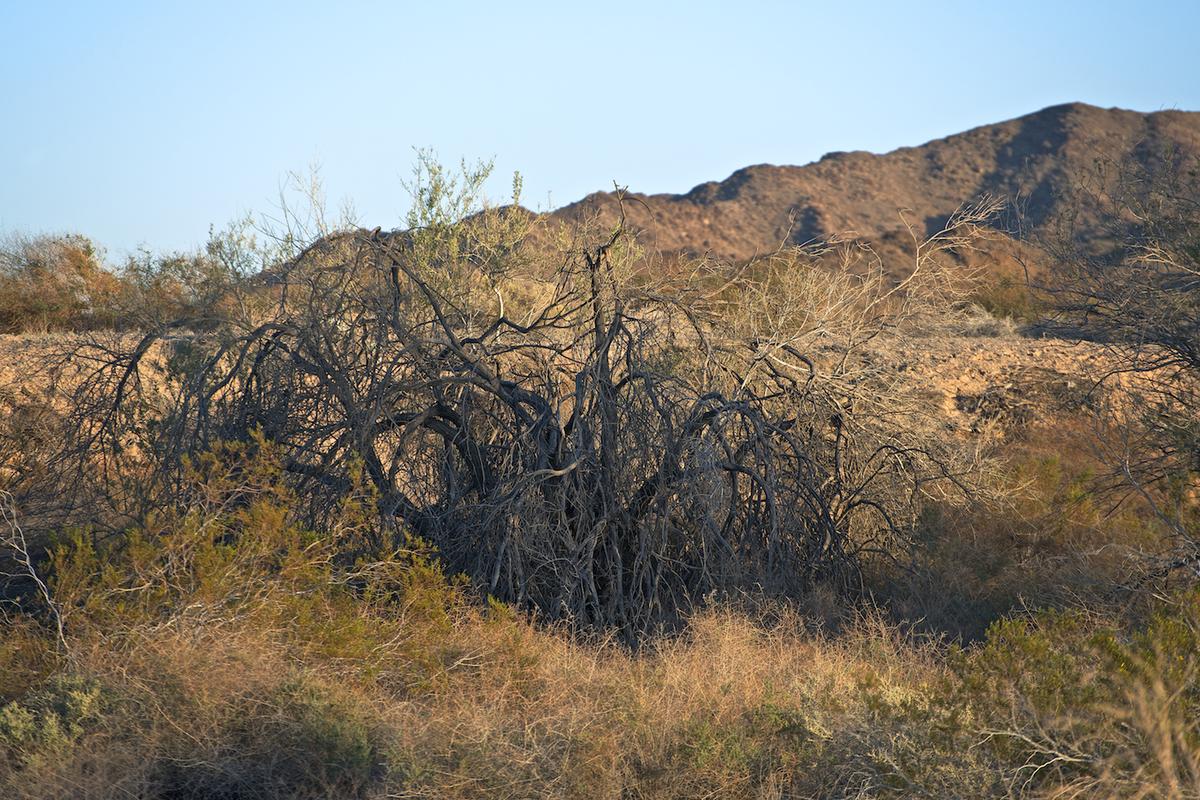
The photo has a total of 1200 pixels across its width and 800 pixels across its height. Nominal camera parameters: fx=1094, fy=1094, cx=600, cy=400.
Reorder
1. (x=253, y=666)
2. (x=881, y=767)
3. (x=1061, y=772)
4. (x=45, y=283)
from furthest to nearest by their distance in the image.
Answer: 1. (x=45, y=283)
2. (x=253, y=666)
3. (x=881, y=767)
4. (x=1061, y=772)

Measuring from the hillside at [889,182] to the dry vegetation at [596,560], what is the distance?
104ft

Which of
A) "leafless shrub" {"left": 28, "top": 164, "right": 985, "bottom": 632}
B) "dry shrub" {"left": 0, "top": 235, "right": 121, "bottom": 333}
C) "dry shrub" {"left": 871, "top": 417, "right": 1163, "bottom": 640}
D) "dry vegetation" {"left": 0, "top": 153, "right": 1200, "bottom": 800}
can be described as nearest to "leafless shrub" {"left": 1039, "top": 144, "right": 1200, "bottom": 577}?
"dry vegetation" {"left": 0, "top": 153, "right": 1200, "bottom": 800}

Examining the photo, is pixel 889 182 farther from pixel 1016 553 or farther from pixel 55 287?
pixel 1016 553

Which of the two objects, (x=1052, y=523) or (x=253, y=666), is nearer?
(x=253, y=666)

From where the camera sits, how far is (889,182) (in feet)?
163

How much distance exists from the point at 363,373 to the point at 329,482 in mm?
748

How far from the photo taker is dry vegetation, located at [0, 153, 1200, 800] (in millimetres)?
4211

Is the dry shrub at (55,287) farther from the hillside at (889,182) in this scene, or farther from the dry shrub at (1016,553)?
the hillside at (889,182)

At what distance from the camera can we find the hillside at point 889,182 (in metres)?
42.9

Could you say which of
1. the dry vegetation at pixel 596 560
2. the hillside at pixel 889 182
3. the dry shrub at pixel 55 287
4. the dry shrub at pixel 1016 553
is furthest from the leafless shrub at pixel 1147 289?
the hillside at pixel 889 182

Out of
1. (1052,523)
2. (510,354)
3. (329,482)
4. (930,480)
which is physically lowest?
(1052,523)

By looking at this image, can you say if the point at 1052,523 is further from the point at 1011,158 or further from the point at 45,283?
the point at 1011,158

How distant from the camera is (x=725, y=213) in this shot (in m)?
45.2

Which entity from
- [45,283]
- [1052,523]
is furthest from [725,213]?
[1052,523]
